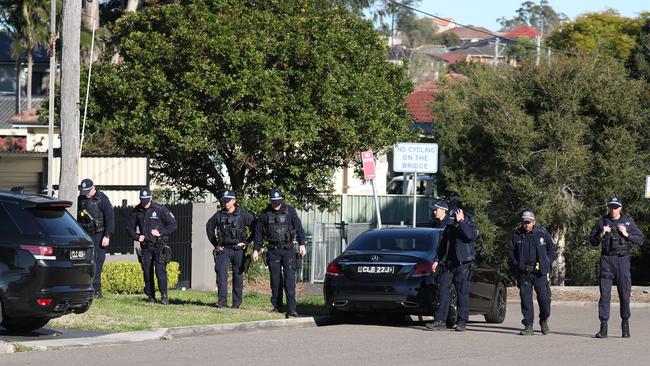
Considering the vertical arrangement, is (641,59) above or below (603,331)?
above

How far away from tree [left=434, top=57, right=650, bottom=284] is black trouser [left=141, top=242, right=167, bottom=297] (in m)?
14.2

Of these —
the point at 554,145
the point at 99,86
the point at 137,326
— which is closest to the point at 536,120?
the point at 554,145

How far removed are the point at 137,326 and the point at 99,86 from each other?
13038mm

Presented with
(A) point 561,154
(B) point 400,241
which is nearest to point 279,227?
(B) point 400,241

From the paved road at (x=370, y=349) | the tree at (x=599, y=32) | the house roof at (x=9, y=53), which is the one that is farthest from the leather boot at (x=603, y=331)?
the house roof at (x=9, y=53)

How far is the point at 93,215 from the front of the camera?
18672mm

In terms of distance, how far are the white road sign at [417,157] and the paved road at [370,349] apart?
734cm

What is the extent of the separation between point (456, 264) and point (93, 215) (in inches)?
216

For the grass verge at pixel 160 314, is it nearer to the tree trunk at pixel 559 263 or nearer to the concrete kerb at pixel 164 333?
the concrete kerb at pixel 164 333

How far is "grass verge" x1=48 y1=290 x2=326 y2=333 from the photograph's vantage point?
15594 millimetres

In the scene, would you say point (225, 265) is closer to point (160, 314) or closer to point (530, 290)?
point (160, 314)

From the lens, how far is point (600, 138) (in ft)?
106

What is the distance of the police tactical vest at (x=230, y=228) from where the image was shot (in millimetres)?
18828

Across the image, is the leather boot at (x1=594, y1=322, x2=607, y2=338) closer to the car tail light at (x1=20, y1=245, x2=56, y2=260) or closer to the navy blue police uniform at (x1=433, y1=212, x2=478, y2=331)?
the navy blue police uniform at (x1=433, y1=212, x2=478, y2=331)
